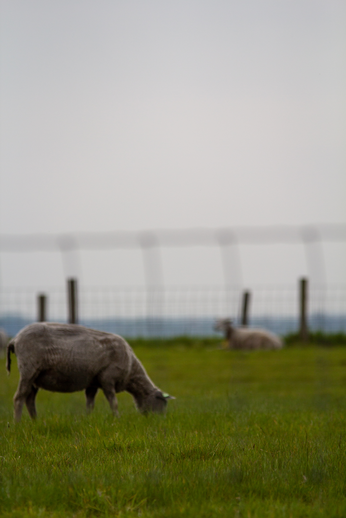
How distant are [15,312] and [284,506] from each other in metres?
12.3

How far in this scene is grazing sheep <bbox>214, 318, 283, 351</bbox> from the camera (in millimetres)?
19281

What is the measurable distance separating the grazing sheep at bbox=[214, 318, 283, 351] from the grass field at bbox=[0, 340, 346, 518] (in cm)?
1013

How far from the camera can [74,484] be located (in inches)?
173

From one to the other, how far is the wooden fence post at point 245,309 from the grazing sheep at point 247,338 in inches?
12.2

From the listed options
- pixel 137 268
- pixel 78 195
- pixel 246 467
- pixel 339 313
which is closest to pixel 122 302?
pixel 137 268

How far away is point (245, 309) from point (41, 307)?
6327 millimetres

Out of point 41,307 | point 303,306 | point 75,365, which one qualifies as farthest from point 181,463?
point 303,306

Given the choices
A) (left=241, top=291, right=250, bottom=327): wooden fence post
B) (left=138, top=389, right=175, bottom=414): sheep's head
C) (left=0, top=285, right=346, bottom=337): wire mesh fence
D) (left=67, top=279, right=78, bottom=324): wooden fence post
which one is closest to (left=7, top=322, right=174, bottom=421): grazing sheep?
(left=138, top=389, right=175, bottom=414): sheep's head

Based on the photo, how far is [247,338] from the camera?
1995 cm

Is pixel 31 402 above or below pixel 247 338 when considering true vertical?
above

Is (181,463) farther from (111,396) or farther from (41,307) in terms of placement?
(41,307)

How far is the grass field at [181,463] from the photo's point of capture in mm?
4164

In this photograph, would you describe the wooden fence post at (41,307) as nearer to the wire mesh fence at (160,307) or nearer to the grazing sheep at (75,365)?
the wire mesh fence at (160,307)

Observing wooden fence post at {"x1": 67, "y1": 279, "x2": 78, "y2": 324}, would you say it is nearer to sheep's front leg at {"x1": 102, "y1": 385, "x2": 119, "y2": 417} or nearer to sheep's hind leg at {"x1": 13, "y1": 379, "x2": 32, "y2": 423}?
sheep's front leg at {"x1": 102, "y1": 385, "x2": 119, "y2": 417}
